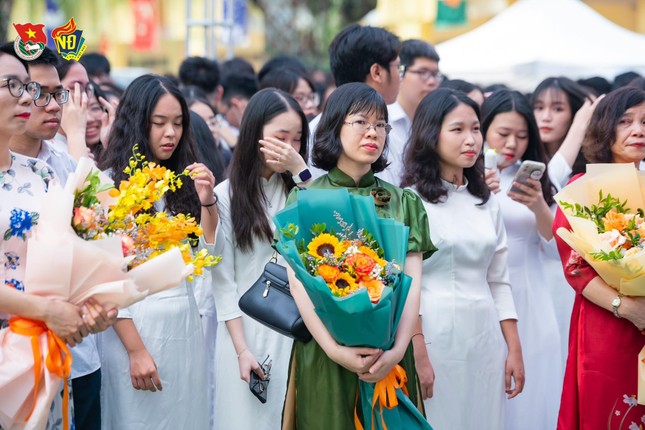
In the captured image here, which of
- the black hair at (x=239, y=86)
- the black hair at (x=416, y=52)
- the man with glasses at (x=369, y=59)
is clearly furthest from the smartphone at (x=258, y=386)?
the black hair at (x=239, y=86)

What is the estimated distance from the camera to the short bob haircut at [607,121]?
477cm

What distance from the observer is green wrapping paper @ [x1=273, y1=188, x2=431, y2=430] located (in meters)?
3.45

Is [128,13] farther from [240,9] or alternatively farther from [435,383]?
[435,383]

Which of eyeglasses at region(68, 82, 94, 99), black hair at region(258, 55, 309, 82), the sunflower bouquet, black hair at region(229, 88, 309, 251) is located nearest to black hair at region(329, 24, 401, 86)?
black hair at region(229, 88, 309, 251)

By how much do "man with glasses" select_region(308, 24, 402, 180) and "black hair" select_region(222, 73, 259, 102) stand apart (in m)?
2.48

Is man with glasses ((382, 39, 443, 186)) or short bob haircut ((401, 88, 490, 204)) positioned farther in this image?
man with glasses ((382, 39, 443, 186))

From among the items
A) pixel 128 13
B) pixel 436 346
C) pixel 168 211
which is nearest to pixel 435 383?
pixel 436 346

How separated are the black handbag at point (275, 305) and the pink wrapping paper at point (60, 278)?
63 cm

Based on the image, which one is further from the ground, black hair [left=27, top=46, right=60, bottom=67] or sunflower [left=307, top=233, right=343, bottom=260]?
black hair [left=27, top=46, right=60, bottom=67]

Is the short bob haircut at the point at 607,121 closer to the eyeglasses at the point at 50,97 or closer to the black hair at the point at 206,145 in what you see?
the black hair at the point at 206,145

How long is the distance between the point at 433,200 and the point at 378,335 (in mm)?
1217

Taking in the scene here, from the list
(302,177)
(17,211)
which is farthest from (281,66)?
(17,211)

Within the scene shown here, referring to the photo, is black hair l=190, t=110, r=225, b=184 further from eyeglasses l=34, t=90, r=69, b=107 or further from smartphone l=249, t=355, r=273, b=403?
smartphone l=249, t=355, r=273, b=403

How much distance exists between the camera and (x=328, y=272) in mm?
3459
